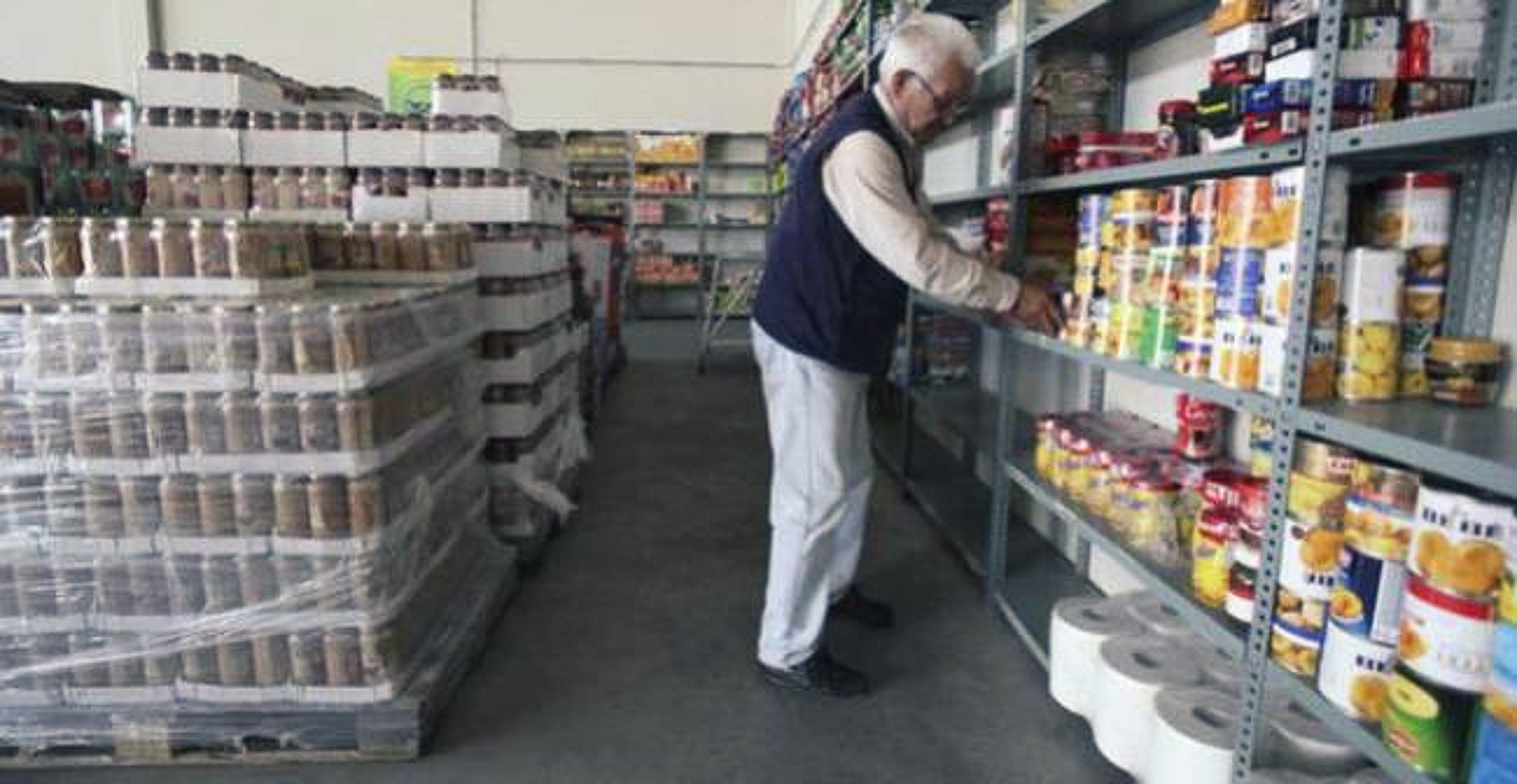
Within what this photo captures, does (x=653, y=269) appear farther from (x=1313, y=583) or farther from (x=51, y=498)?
(x=1313, y=583)

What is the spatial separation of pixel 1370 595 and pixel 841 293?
1332 mm

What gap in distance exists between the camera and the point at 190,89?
10.2 feet

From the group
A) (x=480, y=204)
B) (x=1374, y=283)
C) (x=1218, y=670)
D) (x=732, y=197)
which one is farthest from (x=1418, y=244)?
(x=732, y=197)

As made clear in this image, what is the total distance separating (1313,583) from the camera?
145 cm

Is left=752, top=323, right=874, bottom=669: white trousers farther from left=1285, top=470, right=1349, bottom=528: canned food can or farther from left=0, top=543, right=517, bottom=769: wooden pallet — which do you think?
left=1285, top=470, right=1349, bottom=528: canned food can

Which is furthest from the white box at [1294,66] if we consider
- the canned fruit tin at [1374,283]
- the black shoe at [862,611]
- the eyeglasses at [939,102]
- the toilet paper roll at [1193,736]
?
the black shoe at [862,611]

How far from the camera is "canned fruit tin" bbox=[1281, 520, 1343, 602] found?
1.44m

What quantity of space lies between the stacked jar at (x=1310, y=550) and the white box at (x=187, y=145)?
3251mm

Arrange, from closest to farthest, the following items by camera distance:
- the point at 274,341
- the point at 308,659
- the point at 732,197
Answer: the point at 274,341 < the point at 308,659 < the point at 732,197

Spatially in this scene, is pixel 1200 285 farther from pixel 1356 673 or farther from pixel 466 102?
pixel 466 102

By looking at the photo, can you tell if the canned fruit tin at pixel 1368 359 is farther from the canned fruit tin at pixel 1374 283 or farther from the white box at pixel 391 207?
the white box at pixel 391 207

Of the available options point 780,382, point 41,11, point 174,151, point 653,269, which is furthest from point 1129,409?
point 41,11

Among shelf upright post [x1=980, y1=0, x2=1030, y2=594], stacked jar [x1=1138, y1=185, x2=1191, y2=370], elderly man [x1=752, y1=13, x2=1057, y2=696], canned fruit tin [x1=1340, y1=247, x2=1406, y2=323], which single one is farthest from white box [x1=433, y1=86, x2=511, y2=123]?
canned fruit tin [x1=1340, y1=247, x2=1406, y2=323]

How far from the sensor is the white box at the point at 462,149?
3.24 meters
